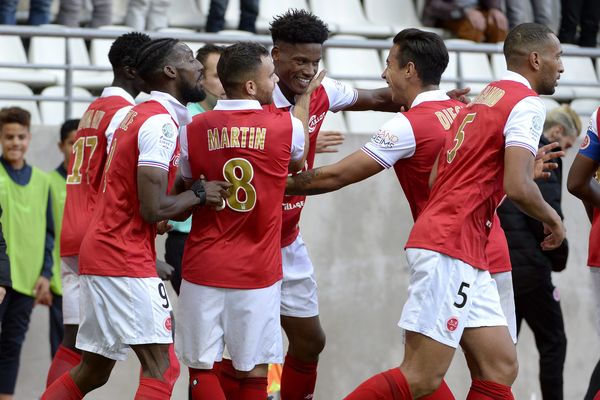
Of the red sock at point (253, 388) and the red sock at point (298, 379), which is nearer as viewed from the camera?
the red sock at point (253, 388)

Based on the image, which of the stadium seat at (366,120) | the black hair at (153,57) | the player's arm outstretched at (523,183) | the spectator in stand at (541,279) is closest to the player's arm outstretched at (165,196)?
the black hair at (153,57)

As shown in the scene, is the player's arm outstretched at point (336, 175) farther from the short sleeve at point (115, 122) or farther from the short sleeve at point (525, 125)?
the short sleeve at point (115, 122)

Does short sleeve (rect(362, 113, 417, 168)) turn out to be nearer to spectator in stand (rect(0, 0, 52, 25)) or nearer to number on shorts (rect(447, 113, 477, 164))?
number on shorts (rect(447, 113, 477, 164))

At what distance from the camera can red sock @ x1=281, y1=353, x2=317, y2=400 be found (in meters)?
7.79

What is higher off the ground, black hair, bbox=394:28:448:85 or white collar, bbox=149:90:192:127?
black hair, bbox=394:28:448:85

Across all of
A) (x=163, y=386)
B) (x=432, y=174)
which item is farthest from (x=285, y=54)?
(x=163, y=386)

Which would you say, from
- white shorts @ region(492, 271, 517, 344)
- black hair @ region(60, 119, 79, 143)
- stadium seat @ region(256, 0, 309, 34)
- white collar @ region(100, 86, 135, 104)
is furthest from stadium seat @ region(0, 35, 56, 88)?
white shorts @ region(492, 271, 517, 344)

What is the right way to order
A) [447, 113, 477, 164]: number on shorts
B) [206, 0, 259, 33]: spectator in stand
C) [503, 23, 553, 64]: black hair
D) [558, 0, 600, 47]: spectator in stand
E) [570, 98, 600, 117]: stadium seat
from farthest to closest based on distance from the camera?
[558, 0, 600, 47]: spectator in stand, [570, 98, 600, 117]: stadium seat, [206, 0, 259, 33]: spectator in stand, [503, 23, 553, 64]: black hair, [447, 113, 477, 164]: number on shorts

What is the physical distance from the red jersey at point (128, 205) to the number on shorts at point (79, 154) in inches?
30.9

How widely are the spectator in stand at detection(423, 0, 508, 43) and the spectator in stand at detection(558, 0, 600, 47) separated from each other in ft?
2.74

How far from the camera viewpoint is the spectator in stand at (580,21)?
13.9m

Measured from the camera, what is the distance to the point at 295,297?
768 centimetres

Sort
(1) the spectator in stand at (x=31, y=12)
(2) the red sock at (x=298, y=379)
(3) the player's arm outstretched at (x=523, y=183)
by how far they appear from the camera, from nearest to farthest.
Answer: (3) the player's arm outstretched at (x=523, y=183) < (2) the red sock at (x=298, y=379) < (1) the spectator in stand at (x=31, y=12)

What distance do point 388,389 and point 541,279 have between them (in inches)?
122
